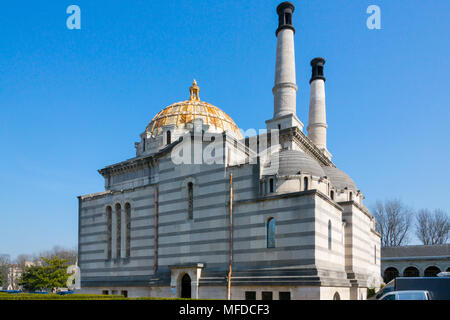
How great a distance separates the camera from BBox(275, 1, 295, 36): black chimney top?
1558 inches

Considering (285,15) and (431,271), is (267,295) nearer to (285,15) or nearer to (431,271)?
(285,15)

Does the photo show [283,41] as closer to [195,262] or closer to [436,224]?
[195,262]

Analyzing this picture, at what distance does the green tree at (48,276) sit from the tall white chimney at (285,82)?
33376mm

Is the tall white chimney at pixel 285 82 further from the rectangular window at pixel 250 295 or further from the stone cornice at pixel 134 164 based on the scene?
the rectangular window at pixel 250 295

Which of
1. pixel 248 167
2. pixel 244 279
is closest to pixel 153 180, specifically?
pixel 248 167

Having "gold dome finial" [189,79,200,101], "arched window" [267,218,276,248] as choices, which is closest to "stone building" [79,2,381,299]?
"arched window" [267,218,276,248]

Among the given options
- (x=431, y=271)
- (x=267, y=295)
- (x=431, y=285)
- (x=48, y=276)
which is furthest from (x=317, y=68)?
(x=48, y=276)

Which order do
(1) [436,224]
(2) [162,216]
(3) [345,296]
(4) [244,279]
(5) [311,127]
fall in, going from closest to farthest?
(4) [244,279] < (3) [345,296] < (2) [162,216] < (5) [311,127] < (1) [436,224]

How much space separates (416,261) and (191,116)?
35.3 meters

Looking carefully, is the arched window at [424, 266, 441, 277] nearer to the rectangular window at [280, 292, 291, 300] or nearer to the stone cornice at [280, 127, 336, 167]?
the stone cornice at [280, 127, 336, 167]

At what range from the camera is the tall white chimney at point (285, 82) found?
3700 centimetres

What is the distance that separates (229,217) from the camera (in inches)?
1168

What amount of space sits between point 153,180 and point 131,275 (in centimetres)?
755
